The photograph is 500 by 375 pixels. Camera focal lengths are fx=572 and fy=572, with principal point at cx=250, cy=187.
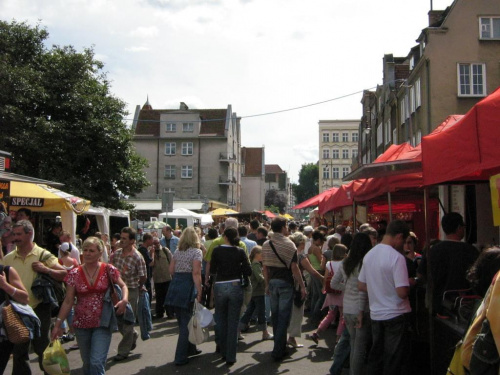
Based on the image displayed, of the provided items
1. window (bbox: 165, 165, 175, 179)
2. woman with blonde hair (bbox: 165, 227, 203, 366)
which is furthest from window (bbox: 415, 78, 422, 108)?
window (bbox: 165, 165, 175, 179)

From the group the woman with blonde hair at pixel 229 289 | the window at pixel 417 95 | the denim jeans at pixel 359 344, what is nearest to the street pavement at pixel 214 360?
the woman with blonde hair at pixel 229 289

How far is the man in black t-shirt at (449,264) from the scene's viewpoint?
5309 mm

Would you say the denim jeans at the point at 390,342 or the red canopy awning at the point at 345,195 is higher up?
the red canopy awning at the point at 345,195

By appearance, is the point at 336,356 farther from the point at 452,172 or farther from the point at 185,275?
the point at 452,172

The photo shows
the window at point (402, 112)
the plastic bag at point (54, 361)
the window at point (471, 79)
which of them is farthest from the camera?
the window at point (402, 112)

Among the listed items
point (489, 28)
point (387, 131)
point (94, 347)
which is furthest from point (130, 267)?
point (387, 131)

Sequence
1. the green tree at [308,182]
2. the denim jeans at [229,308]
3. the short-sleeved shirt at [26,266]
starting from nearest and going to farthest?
the short-sleeved shirt at [26,266] < the denim jeans at [229,308] < the green tree at [308,182]

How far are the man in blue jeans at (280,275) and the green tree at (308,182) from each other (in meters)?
129

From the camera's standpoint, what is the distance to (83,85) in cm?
2502

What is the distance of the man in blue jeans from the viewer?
7.94 m

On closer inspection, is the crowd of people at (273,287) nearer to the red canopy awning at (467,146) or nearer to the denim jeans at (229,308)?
the denim jeans at (229,308)

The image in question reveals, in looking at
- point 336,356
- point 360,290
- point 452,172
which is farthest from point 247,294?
point 452,172

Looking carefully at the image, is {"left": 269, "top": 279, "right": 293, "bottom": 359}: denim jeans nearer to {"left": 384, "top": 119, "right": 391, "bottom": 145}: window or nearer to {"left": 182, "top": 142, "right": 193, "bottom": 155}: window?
{"left": 384, "top": 119, "right": 391, "bottom": 145}: window

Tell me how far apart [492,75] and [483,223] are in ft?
55.0
